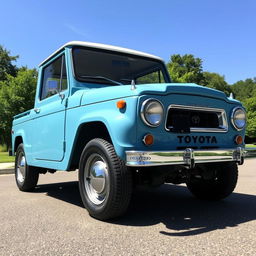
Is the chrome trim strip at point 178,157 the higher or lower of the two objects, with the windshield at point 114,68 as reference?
lower

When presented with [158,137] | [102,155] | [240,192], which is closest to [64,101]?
[102,155]

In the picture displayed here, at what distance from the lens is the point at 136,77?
534 centimetres

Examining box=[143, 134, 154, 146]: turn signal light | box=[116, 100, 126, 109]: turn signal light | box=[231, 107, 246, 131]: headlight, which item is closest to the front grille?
box=[231, 107, 246, 131]: headlight

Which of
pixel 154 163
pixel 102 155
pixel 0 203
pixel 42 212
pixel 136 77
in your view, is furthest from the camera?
pixel 136 77

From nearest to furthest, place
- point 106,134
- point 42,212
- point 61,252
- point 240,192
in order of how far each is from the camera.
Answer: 1. point 61,252
2. point 106,134
3. point 42,212
4. point 240,192

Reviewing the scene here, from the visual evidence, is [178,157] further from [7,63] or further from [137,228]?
[7,63]

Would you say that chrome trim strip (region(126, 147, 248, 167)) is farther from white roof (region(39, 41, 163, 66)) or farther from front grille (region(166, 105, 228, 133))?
white roof (region(39, 41, 163, 66))

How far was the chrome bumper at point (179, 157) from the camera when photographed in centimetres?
317

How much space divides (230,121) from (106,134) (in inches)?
62.4

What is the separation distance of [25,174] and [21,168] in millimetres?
467

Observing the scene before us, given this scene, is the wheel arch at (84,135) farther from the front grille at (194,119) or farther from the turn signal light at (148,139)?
the front grille at (194,119)

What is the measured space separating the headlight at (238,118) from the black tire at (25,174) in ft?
12.5

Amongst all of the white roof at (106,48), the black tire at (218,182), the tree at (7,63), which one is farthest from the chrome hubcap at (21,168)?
the tree at (7,63)

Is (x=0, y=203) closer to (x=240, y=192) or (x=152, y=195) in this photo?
(x=152, y=195)
